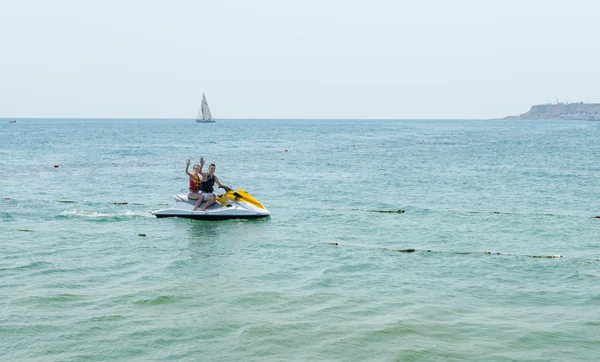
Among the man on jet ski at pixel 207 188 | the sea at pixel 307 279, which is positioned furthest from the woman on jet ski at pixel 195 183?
the sea at pixel 307 279

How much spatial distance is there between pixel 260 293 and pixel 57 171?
106 ft

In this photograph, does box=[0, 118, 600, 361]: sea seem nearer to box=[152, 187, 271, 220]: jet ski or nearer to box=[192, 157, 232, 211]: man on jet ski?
box=[152, 187, 271, 220]: jet ski

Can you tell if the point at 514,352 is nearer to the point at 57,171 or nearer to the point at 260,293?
the point at 260,293

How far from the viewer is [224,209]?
2183 centimetres

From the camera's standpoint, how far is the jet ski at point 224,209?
71.6 feet

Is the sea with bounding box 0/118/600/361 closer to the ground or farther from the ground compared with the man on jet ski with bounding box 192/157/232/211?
closer to the ground

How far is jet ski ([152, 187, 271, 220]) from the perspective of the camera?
2181 cm

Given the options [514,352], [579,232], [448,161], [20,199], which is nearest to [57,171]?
[20,199]

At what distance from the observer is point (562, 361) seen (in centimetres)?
1001
